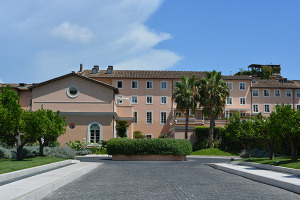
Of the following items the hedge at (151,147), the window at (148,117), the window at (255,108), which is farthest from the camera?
the window at (255,108)

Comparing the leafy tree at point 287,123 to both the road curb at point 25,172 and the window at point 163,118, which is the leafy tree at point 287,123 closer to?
the road curb at point 25,172

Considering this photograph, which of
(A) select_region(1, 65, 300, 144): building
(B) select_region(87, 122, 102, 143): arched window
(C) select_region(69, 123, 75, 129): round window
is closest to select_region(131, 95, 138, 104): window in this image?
(A) select_region(1, 65, 300, 144): building

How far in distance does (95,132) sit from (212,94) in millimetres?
16157

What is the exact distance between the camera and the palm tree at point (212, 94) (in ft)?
168

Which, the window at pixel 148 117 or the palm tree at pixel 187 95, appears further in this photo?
the window at pixel 148 117

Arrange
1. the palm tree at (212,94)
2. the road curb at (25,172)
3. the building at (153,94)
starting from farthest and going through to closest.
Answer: the palm tree at (212,94) → the building at (153,94) → the road curb at (25,172)

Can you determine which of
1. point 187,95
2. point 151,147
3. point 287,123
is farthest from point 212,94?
point 287,123

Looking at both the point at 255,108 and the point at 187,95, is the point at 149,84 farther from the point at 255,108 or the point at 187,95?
the point at 255,108

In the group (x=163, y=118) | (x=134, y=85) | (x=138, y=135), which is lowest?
(x=138, y=135)

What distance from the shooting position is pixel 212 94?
2020 inches

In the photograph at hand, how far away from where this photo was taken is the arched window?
45812 millimetres

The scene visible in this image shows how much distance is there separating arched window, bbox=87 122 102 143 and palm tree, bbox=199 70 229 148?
564 inches

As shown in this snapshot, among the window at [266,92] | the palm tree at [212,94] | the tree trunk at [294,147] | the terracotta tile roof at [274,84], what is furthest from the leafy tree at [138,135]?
the tree trunk at [294,147]

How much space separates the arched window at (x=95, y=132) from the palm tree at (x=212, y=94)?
47.0 feet
